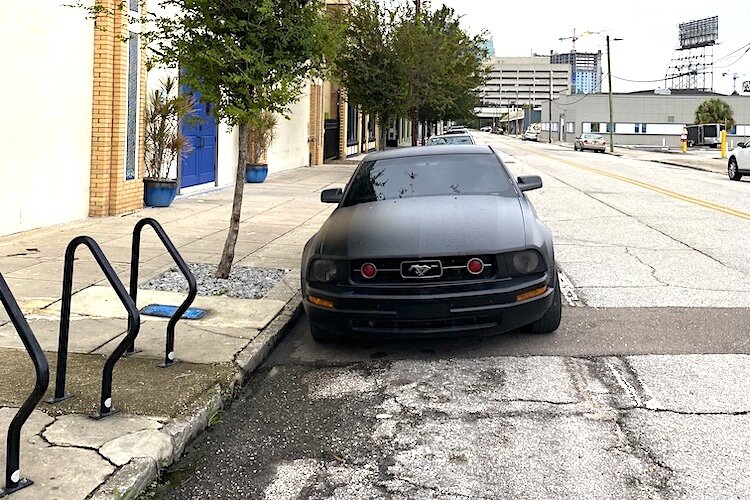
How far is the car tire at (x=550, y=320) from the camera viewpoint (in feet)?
20.4

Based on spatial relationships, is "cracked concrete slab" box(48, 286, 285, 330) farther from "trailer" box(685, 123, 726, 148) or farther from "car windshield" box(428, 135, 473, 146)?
"trailer" box(685, 123, 726, 148)

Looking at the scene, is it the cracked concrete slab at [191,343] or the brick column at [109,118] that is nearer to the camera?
the cracked concrete slab at [191,343]

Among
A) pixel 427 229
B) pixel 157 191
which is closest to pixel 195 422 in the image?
pixel 427 229

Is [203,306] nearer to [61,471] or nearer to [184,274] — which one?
[184,274]

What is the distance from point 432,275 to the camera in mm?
5516

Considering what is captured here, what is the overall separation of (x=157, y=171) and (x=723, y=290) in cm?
974

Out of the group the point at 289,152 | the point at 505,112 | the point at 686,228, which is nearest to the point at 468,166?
the point at 686,228

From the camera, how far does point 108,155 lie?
40.8ft

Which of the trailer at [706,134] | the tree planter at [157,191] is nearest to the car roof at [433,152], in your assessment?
the tree planter at [157,191]

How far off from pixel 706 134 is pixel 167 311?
70.3 meters

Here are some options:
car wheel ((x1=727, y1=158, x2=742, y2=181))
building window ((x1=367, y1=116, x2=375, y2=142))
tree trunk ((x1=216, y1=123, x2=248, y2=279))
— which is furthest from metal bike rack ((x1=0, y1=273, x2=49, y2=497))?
building window ((x1=367, y1=116, x2=375, y2=142))

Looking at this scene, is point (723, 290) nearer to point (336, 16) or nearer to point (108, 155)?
point (336, 16)

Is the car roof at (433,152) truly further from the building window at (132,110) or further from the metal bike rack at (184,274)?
the building window at (132,110)

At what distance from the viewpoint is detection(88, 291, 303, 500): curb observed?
3612 mm
